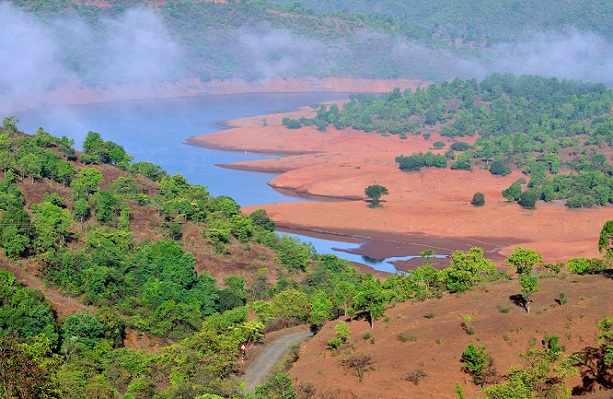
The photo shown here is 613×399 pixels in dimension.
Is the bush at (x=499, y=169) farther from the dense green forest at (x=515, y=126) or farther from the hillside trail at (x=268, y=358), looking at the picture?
the hillside trail at (x=268, y=358)

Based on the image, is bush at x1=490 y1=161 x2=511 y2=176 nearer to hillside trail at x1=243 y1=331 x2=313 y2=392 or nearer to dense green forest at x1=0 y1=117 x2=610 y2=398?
dense green forest at x1=0 y1=117 x2=610 y2=398

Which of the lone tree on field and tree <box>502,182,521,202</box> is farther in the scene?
the lone tree on field

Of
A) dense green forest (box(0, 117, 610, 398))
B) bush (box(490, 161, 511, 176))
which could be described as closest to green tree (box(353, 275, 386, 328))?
dense green forest (box(0, 117, 610, 398))

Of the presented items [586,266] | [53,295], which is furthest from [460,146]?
[53,295]

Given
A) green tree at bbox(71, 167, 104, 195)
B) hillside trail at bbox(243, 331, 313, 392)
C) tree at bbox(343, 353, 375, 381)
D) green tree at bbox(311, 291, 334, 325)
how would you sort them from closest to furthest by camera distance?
tree at bbox(343, 353, 375, 381) < hillside trail at bbox(243, 331, 313, 392) < green tree at bbox(311, 291, 334, 325) < green tree at bbox(71, 167, 104, 195)

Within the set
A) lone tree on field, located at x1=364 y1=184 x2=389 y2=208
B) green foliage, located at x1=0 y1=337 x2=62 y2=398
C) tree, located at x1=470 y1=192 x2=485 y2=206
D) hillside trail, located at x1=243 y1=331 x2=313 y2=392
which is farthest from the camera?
lone tree on field, located at x1=364 y1=184 x2=389 y2=208

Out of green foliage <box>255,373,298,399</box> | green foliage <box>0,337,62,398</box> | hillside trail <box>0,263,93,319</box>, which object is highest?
hillside trail <box>0,263,93,319</box>

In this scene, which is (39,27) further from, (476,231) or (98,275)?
(98,275)
